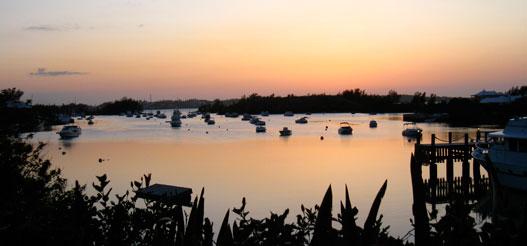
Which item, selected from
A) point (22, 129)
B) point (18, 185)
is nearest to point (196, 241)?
point (18, 185)

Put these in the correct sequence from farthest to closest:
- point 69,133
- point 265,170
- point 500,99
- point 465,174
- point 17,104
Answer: point 500,99
point 69,133
point 265,170
point 465,174
point 17,104

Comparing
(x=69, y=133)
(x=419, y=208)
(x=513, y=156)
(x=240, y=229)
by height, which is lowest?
(x=69, y=133)

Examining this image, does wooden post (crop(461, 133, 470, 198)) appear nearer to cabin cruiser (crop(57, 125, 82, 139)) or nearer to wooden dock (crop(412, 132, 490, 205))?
wooden dock (crop(412, 132, 490, 205))

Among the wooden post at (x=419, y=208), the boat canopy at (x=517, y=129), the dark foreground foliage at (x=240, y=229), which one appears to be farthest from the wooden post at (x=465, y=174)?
the wooden post at (x=419, y=208)

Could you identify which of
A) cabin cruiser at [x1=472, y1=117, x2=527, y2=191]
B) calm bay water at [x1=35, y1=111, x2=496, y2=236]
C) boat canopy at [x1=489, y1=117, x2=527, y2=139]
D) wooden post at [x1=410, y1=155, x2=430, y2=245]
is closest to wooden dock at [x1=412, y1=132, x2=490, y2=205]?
calm bay water at [x1=35, y1=111, x2=496, y2=236]

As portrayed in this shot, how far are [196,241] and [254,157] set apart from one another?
1974 inches

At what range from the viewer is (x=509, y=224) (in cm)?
288

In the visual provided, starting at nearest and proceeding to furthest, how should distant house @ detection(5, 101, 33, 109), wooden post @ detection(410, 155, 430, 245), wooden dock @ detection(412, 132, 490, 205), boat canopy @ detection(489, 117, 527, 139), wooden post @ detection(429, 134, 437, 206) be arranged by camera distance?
wooden post @ detection(410, 155, 430, 245), distant house @ detection(5, 101, 33, 109), boat canopy @ detection(489, 117, 527, 139), wooden post @ detection(429, 134, 437, 206), wooden dock @ detection(412, 132, 490, 205)

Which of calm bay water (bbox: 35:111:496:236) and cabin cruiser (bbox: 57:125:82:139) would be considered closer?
calm bay water (bbox: 35:111:496:236)

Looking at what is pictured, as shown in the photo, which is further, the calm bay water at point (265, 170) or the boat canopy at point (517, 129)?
the calm bay water at point (265, 170)

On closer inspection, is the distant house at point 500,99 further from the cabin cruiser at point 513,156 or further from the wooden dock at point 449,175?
the cabin cruiser at point 513,156

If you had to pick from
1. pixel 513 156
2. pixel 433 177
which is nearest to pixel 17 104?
pixel 513 156

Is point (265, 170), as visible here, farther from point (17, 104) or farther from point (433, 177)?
point (17, 104)

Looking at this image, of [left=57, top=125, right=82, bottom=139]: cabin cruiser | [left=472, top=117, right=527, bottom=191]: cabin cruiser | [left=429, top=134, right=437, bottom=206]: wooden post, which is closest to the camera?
[left=472, top=117, right=527, bottom=191]: cabin cruiser
